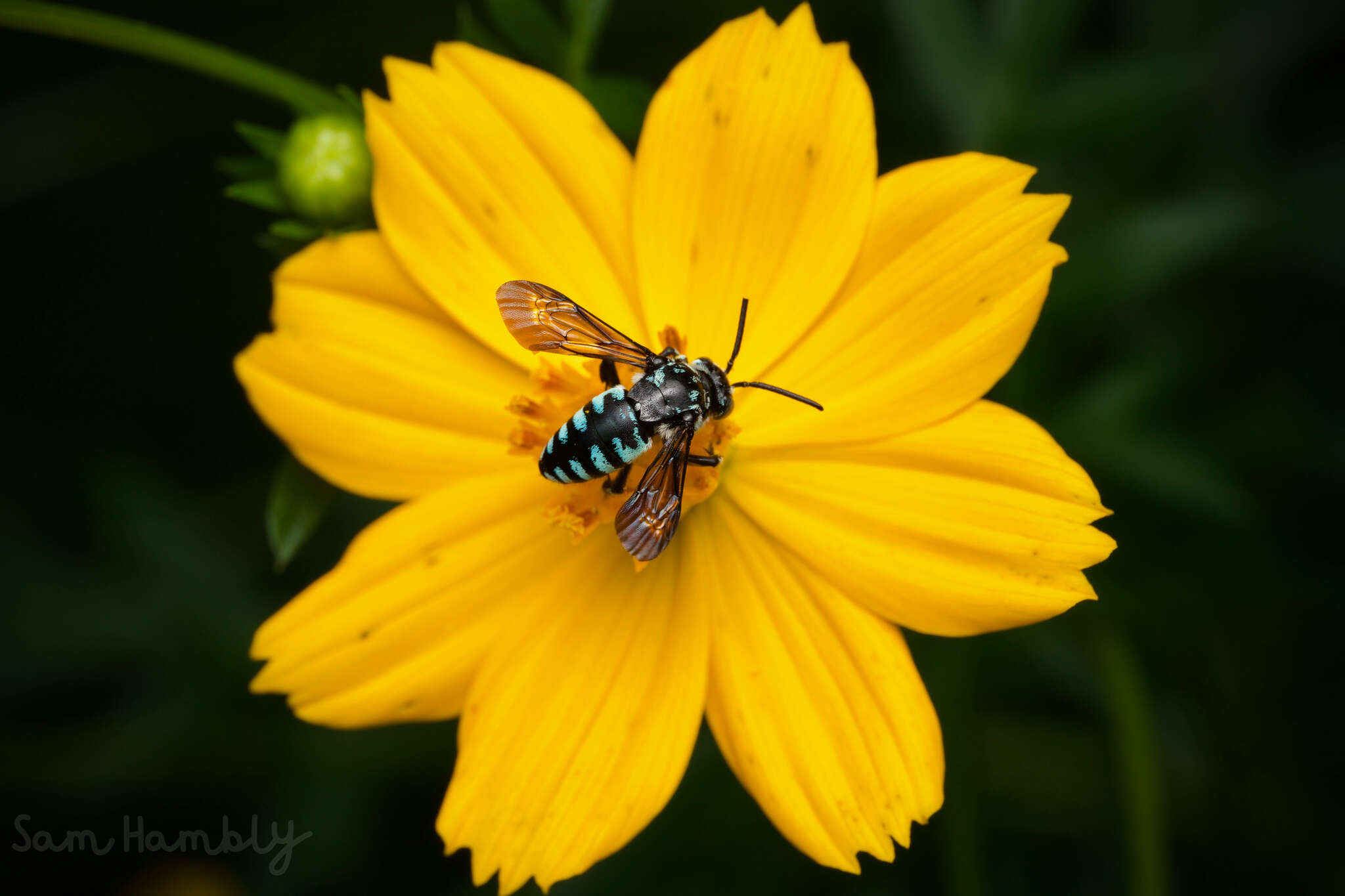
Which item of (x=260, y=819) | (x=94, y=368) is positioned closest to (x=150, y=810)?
(x=260, y=819)

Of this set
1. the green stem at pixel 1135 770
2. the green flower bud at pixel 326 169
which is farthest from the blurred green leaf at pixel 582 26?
the green stem at pixel 1135 770

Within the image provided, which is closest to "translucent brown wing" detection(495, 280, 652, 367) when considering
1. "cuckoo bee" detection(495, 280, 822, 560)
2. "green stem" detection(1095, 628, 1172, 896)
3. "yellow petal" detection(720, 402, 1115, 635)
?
"cuckoo bee" detection(495, 280, 822, 560)

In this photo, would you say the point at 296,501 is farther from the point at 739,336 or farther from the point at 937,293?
the point at 937,293

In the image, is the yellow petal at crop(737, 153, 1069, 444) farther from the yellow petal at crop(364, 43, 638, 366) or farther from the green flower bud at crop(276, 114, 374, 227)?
the green flower bud at crop(276, 114, 374, 227)

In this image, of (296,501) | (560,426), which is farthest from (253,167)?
(560,426)

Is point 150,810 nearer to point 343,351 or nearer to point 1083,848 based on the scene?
point 343,351

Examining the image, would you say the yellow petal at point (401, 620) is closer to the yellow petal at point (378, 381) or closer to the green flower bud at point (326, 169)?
the yellow petal at point (378, 381)
